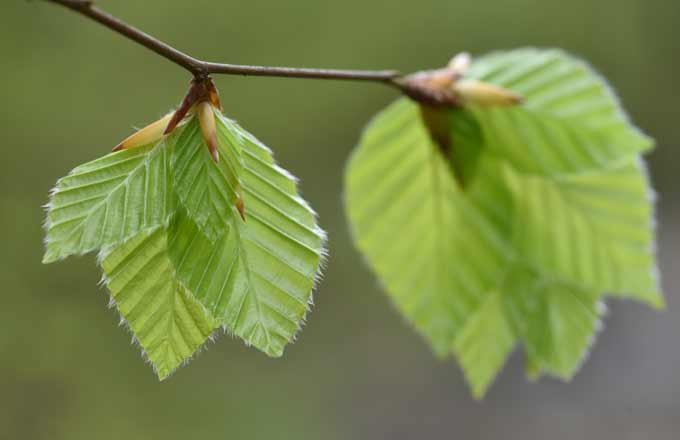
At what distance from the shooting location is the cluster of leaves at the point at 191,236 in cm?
34

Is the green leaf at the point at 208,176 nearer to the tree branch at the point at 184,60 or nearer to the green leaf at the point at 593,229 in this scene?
the tree branch at the point at 184,60

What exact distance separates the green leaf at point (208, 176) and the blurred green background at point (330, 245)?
5.31 feet

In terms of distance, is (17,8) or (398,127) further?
(17,8)

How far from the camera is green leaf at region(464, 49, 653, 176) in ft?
1.83

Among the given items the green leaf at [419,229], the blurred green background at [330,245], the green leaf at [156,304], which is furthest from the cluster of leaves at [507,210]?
the blurred green background at [330,245]

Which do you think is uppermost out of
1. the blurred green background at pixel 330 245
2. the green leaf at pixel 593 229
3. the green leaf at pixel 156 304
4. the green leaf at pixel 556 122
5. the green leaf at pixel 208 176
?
the green leaf at pixel 208 176

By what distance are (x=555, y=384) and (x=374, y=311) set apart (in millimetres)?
621

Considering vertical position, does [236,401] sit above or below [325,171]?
below

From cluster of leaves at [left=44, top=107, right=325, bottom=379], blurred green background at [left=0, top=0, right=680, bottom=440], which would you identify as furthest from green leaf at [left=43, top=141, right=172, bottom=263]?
blurred green background at [left=0, top=0, right=680, bottom=440]

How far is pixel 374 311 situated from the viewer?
2672 mm

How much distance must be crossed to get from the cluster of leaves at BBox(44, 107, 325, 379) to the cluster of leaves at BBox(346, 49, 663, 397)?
0.22 m

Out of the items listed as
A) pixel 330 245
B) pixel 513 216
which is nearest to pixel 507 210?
pixel 513 216

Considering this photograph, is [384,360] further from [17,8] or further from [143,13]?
[17,8]

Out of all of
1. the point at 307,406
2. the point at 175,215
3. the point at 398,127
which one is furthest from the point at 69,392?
the point at 175,215
